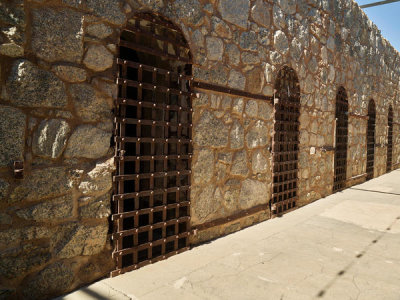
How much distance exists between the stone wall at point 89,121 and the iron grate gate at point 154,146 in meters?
→ 0.09

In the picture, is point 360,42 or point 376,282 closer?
point 376,282

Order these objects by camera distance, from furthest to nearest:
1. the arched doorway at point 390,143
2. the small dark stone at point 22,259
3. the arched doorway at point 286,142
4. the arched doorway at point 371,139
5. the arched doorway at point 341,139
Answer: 1. the arched doorway at point 390,143
2. the arched doorway at point 371,139
3. the arched doorway at point 341,139
4. the arched doorway at point 286,142
5. the small dark stone at point 22,259

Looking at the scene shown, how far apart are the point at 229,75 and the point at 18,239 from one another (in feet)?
7.94

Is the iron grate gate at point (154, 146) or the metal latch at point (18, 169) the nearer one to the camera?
the metal latch at point (18, 169)

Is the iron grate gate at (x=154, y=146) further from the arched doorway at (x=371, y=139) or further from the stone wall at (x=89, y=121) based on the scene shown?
the arched doorway at (x=371, y=139)

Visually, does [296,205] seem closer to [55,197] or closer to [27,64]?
[55,197]

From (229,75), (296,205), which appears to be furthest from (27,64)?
(296,205)

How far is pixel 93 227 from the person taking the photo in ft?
6.79

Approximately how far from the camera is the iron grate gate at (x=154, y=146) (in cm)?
221

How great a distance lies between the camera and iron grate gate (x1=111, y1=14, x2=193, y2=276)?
2211 mm

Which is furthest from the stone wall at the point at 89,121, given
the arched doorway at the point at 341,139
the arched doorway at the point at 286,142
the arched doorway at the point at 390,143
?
the arched doorway at the point at 390,143

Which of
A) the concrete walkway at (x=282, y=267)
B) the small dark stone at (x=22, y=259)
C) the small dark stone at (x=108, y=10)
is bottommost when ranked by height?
the concrete walkway at (x=282, y=267)

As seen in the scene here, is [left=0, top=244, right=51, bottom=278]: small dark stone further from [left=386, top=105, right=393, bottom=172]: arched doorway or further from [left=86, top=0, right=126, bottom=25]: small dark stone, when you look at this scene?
[left=386, top=105, right=393, bottom=172]: arched doorway

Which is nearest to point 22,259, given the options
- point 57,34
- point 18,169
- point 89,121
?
point 18,169
